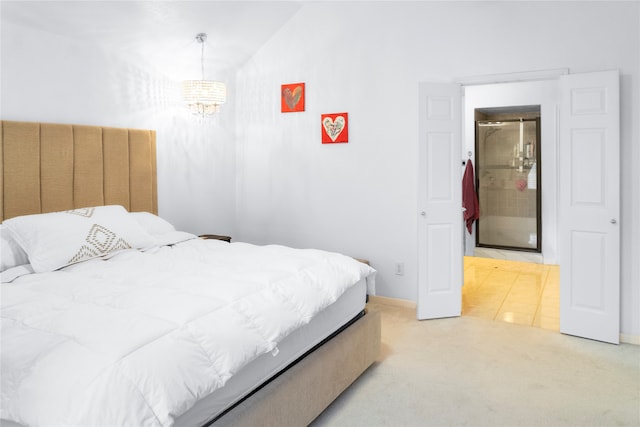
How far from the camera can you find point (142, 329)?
5.14 feet

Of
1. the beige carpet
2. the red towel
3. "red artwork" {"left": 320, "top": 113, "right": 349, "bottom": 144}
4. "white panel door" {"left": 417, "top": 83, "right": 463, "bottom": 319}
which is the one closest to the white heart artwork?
"red artwork" {"left": 320, "top": 113, "right": 349, "bottom": 144}

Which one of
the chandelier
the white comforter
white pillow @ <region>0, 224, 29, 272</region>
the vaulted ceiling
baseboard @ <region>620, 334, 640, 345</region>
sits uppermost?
the vaulted ceiling

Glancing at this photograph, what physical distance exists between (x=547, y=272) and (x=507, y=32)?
2982 millimetres

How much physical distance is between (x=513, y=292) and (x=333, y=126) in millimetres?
2390

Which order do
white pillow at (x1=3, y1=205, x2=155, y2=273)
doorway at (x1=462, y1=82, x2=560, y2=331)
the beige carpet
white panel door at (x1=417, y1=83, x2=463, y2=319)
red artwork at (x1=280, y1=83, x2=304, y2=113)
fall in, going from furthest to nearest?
doorway at (x1=462, y1=82, x2=560, y2=331) → red artwork at (x1=280, y1=83, x2=304, y2=113) → white panel door at (x1=417, y1=83, x2=463, y2=319) → white pillow at (x1=3, y1=205, x2=155, y2=273) → the beige carpet

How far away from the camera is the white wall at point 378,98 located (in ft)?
10.9

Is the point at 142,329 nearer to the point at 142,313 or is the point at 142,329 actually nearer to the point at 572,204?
the point at 142,313

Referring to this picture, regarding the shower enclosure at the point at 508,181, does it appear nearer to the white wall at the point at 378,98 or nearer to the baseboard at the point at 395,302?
the white wall at the point at 378,98

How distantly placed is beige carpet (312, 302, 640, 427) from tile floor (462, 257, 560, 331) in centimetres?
32

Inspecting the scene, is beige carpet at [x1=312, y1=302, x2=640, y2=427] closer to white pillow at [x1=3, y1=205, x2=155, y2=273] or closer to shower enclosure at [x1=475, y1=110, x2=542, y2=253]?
white pillow at [x1=3, y1=205, x2=155, y2=273]

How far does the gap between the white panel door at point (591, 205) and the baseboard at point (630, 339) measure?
0.08 m

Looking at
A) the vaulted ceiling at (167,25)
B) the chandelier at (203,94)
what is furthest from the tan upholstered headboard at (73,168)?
the vaulted ceiling at (167,25)

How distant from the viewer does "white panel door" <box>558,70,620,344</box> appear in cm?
324

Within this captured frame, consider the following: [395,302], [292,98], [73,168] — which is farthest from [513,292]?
[73,168]
